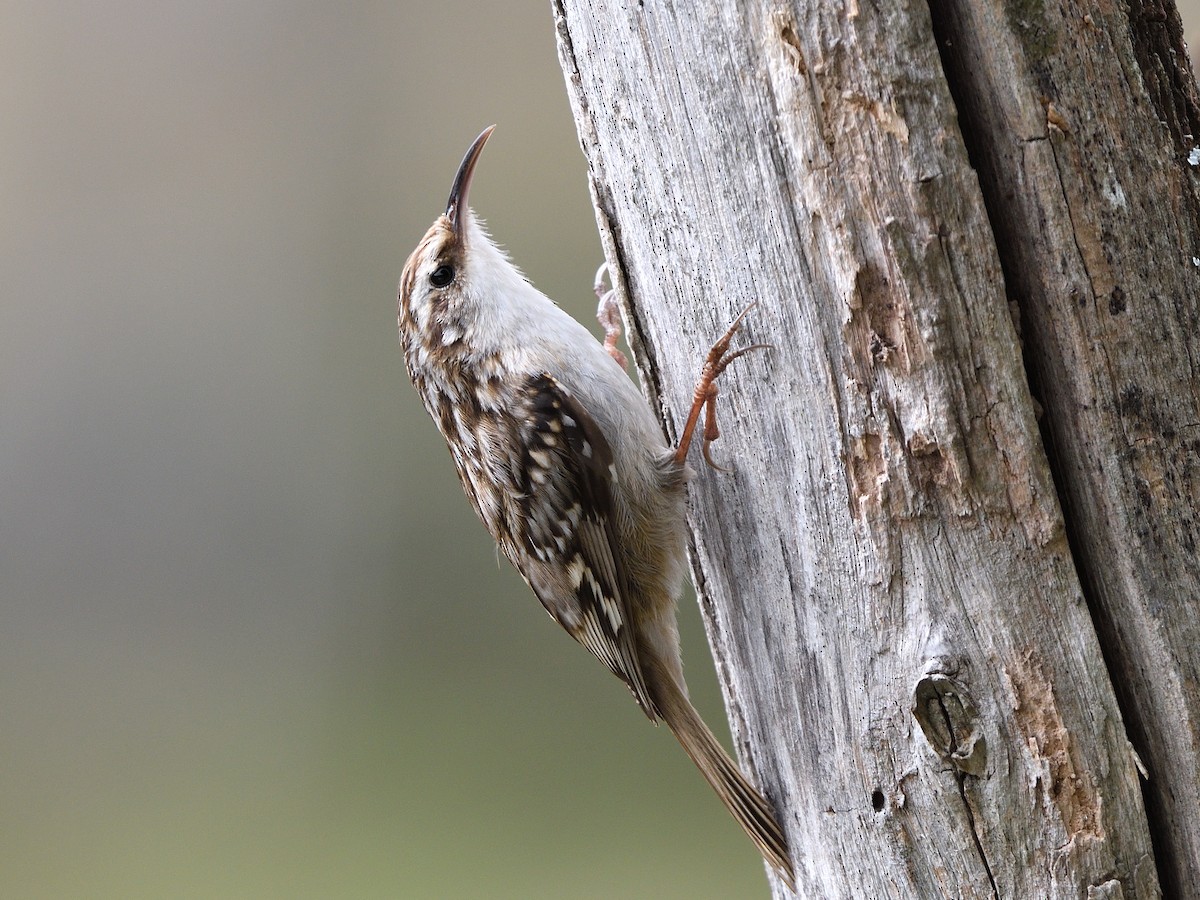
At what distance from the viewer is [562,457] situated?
6.18 feet

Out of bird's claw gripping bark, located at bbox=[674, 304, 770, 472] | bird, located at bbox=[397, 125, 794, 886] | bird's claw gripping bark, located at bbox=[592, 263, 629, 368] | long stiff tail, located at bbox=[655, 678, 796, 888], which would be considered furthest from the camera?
bird's claw gripping bark, located at bbox=[592, 263, 629, 368]

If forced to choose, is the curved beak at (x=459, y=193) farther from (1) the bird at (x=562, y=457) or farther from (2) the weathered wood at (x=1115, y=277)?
(2) the weathered wood at (x=1115, y=277)

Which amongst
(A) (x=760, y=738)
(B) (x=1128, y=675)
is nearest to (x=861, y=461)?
(B) (x=1128, y=675)

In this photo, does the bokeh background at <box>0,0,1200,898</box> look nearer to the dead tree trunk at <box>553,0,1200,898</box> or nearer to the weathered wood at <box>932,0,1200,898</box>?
the dead tree trunk at <box>553,0,1200,898</box>

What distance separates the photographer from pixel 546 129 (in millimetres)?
4695

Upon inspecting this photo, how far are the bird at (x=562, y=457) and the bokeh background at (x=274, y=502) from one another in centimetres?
248

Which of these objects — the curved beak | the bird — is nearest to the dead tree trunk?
the bird

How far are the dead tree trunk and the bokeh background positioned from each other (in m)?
3.24

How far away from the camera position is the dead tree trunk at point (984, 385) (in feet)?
3.88

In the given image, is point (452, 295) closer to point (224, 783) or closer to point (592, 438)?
point (592, 438)

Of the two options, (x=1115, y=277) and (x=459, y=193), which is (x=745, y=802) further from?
(x=459, y=193)

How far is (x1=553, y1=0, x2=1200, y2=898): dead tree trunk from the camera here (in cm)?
118

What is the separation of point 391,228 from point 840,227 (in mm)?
3817

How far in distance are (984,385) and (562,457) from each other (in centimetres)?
86
